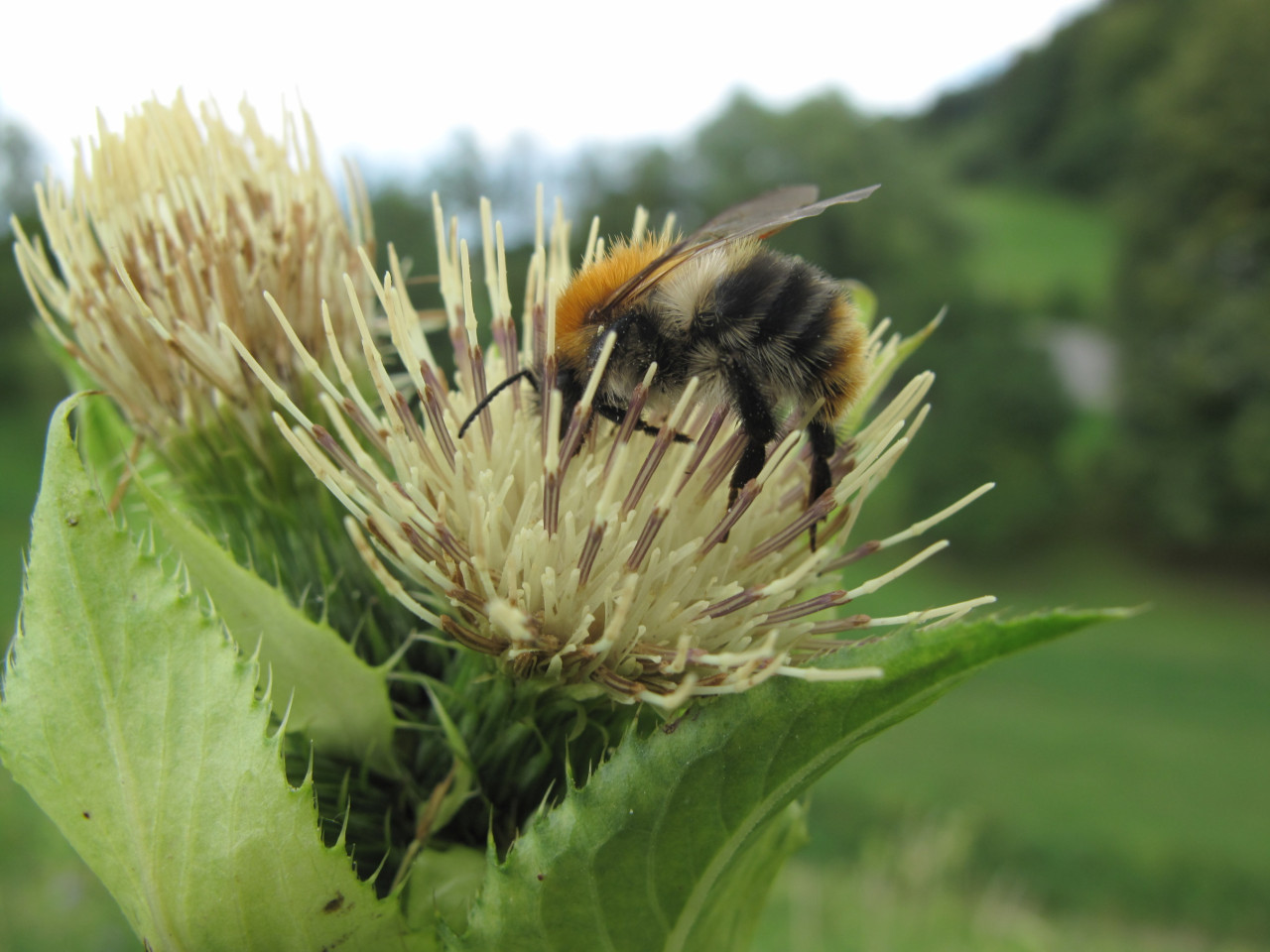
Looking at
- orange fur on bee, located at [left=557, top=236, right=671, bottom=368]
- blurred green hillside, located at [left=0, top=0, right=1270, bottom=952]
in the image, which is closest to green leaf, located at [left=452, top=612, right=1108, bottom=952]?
orange fur on bee, located at [left=557, top=236, right=671, bottom=368]

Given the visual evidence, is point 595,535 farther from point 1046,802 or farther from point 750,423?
point 1046,802

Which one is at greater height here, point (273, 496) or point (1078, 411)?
point (273, 496)

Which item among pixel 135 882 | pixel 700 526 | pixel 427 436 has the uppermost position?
pixel 427 436

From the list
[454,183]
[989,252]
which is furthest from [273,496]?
[989,252]

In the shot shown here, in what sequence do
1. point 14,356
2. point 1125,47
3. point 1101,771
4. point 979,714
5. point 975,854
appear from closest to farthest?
point 975,854, point 1101,771, point 979,714, point 14,356, point 1125,47

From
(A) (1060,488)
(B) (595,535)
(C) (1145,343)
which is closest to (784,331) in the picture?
(B) (595,535)

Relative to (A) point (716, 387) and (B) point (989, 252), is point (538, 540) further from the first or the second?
(B) point (989, 252)

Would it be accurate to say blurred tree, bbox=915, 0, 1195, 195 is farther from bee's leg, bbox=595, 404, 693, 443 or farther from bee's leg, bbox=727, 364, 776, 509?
bee's leg, bbox=595, 404, 693, 443

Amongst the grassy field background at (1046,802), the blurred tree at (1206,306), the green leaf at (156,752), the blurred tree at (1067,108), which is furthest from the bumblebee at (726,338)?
the blurred tree at (1067,108)
